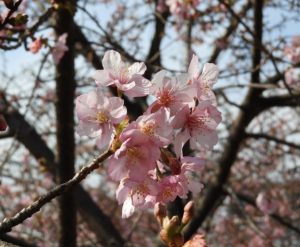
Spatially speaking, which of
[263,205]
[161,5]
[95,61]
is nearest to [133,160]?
[95,61]

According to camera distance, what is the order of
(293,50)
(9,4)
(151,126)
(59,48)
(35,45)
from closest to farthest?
(151,126) < (9,4) < (35,45) < (59,48) < (293,50)

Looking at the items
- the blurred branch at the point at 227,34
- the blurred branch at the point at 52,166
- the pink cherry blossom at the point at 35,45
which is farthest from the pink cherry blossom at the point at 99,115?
the blurred branch at the point at 227,34

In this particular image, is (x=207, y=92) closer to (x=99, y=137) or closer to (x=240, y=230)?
(x=99, y=137)

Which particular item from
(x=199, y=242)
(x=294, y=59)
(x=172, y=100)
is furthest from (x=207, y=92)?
(x=294, y=59)

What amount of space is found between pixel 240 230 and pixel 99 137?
9.05 metres

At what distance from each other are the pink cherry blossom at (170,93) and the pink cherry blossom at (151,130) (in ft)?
0.16

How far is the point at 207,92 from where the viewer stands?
1148 millimetres

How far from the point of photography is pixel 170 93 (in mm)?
1078

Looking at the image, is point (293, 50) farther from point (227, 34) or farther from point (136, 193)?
→ point (136, 193)

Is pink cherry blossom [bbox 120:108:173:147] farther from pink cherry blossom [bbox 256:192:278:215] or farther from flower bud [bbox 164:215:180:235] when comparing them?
pink cherry blossom [bbox 256:192:278:215]

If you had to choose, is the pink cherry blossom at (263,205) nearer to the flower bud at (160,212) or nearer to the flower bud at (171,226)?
the flower bud at (160,212)

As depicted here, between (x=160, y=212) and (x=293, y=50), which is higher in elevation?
(x=160, y=212)

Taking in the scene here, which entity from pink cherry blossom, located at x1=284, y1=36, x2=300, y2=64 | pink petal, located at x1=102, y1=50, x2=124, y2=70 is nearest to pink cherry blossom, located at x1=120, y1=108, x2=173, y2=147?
pink petal, located at x1=102, y1=50, x2=124, y2=70

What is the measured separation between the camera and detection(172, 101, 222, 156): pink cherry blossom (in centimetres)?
110
